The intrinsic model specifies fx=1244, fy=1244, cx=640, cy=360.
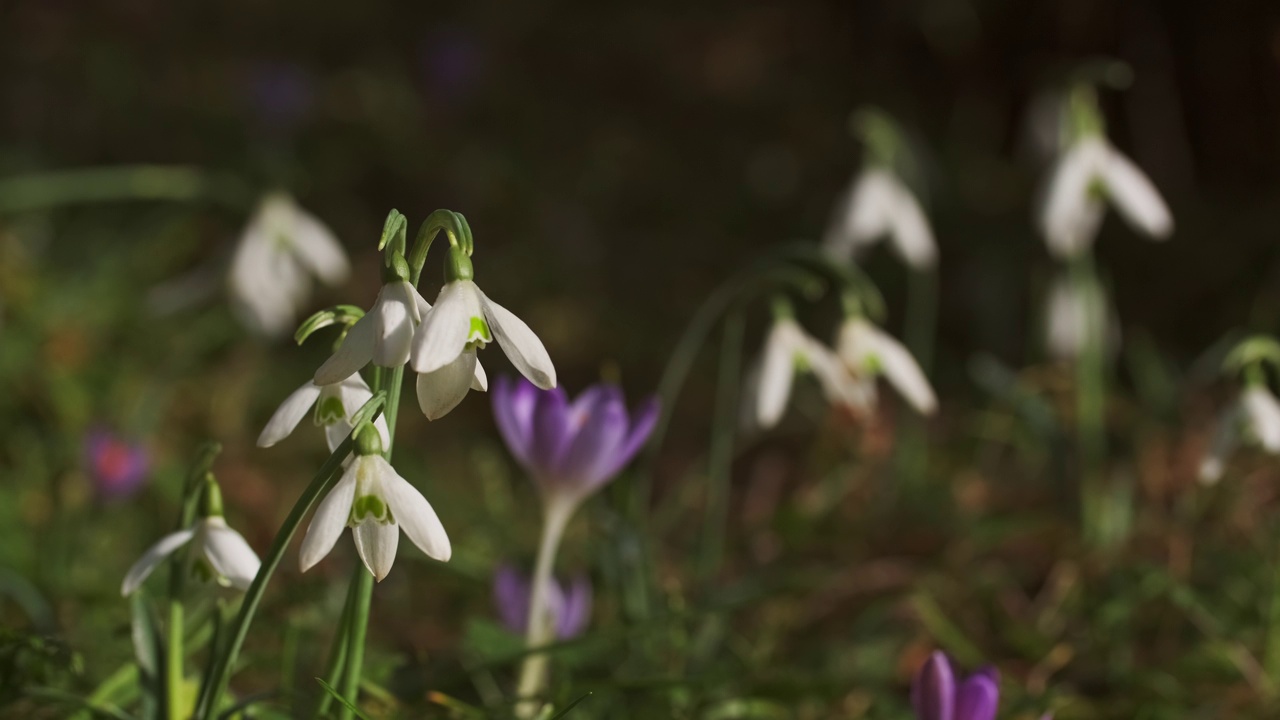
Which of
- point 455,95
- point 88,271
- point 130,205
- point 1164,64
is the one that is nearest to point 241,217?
point 130,205

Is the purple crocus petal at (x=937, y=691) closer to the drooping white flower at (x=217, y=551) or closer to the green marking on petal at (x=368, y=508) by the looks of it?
the green marking on petal at (x=368, y=508)

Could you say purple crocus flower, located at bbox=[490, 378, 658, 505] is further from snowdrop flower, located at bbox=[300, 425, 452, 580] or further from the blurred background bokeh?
snowdrop flower, located at bbox=[300, 425, 452, 580]

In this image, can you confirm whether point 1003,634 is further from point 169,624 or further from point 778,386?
point 169,624

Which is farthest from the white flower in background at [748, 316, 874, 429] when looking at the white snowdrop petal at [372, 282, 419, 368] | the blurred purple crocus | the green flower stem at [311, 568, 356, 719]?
the blurred purple crocus

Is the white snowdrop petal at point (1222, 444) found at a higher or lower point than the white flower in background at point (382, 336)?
lower

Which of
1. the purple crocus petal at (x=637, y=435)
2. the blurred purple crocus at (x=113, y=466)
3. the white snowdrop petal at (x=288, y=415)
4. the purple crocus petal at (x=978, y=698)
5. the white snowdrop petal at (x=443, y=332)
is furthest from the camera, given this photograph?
the blurred purple crocus at (x=113, y=466)

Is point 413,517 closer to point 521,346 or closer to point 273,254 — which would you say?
point 521,346

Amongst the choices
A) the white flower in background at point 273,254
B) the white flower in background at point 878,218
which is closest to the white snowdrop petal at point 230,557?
the white flower in background at point 273,254
